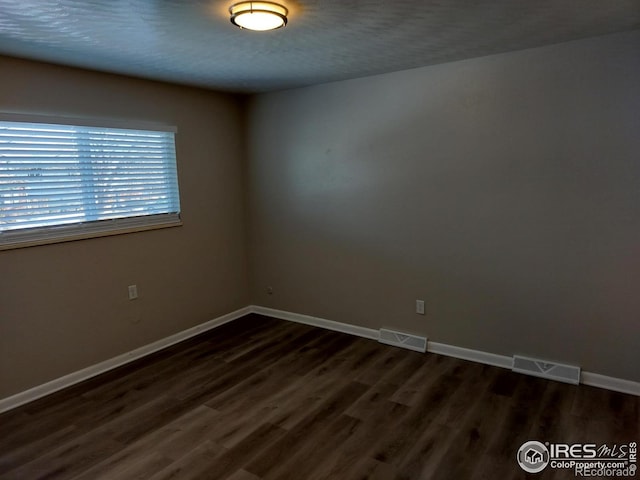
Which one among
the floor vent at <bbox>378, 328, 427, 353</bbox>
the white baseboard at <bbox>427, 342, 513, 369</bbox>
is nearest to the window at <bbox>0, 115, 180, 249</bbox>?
the floor vent at <bbox>378, 328, 427, 353</bbox>

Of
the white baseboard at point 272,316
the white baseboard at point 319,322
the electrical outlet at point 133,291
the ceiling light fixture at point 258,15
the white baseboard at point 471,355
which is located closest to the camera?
the ceiling light fixture at point 258,15

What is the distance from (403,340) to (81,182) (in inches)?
115

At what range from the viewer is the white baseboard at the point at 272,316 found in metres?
2.89

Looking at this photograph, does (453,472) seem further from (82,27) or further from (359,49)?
(82,27)

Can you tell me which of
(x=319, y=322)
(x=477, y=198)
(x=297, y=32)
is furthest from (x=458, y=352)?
(x=297, y=32)

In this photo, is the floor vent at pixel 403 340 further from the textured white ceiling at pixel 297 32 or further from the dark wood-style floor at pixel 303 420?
the textured white ceiling at pixel 297 32

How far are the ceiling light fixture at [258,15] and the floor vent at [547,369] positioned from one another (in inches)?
112

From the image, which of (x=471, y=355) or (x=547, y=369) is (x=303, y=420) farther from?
(x=547, y=369)

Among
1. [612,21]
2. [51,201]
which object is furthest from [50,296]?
[612,21]

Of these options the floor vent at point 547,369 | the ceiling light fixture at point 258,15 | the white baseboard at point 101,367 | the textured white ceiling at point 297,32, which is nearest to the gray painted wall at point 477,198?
the floor vent at point 547,369

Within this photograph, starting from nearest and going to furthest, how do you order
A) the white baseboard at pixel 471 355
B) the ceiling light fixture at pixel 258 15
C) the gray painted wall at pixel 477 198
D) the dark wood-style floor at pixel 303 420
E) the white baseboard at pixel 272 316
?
the ceiling light fixture at pixel 258 15
the dark wood-style floor at pixel 303 420
the gray painted wall at pixel 477 198
the white baseboard at pixel 272 316
the white baseboard at pixel 471 355

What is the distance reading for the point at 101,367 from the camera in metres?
3.37

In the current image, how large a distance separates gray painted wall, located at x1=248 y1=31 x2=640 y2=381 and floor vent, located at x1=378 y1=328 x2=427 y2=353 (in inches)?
4.2

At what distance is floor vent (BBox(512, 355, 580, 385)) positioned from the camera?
2991 millimetres
